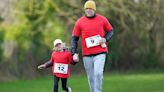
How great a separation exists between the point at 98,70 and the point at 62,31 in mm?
24294

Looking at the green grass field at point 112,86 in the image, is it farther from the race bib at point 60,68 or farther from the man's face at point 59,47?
the man's face at point 59,47

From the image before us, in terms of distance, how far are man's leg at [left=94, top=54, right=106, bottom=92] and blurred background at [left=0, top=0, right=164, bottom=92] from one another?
730 inches

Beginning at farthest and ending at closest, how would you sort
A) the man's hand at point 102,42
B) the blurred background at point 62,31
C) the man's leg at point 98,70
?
the blurred background at point 62,31, the man's hand at point 102,42, the man's leg at point 98,70

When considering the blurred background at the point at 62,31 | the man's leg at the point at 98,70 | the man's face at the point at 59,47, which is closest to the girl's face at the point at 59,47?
the man's face at the point at 59,47

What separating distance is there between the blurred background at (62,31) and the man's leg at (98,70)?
1854 centimetres

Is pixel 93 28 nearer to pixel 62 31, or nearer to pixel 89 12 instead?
pixel 89 12

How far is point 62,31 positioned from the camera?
36.6 m

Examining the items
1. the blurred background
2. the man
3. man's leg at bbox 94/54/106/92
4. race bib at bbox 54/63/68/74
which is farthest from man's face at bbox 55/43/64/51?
the blurred background

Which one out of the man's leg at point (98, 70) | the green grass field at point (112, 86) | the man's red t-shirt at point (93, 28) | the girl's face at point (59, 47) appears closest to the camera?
the man's leg at point (98, 70)

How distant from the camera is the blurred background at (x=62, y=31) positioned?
33.4m

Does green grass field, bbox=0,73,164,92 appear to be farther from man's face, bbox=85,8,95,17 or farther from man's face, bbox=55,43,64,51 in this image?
man's face, bbox=85,8,95,17

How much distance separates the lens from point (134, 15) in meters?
34.3

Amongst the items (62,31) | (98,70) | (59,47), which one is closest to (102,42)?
(98,70)

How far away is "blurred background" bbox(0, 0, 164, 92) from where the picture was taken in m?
33.4
